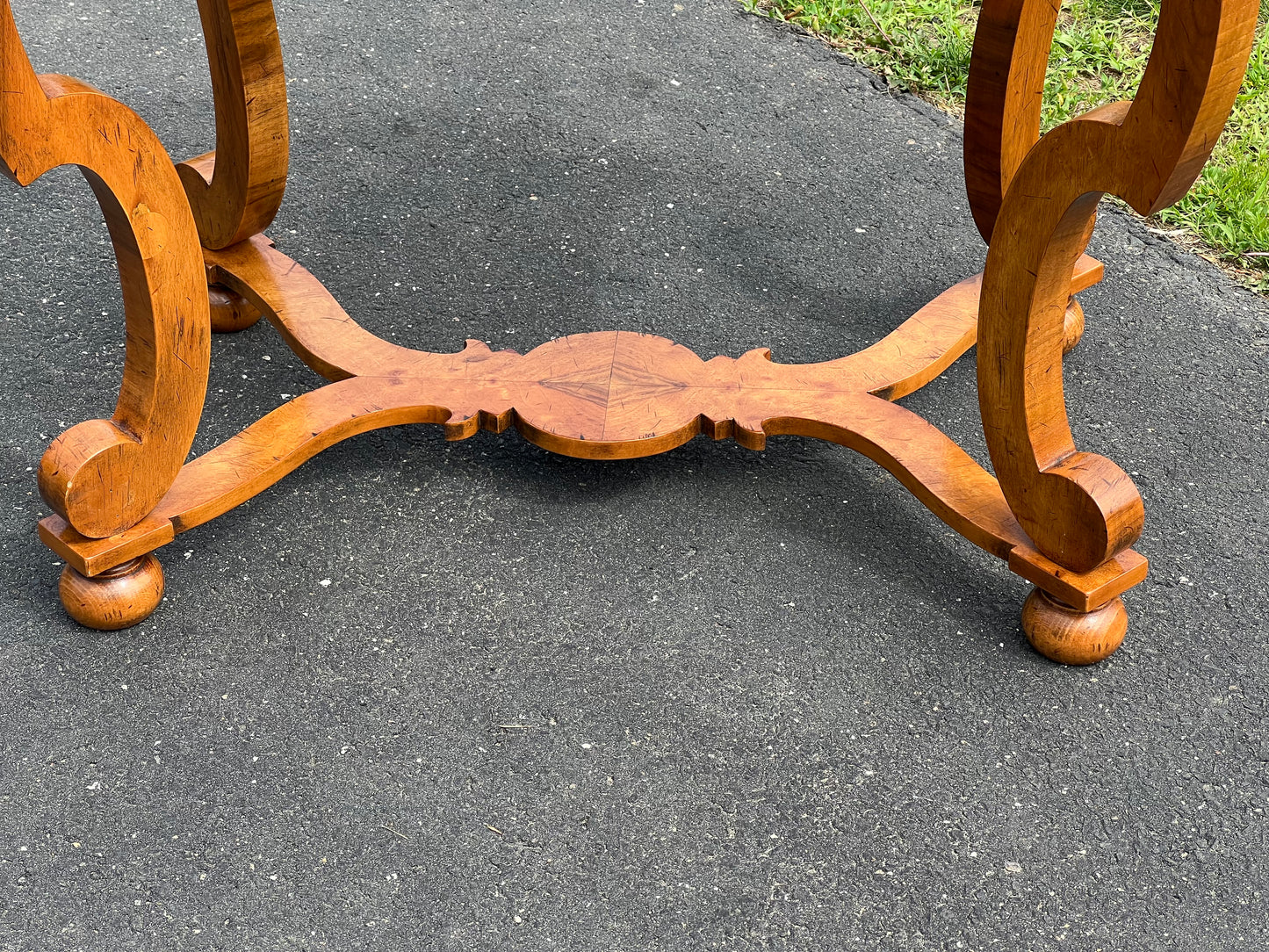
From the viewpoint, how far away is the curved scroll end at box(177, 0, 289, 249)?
1920 mm

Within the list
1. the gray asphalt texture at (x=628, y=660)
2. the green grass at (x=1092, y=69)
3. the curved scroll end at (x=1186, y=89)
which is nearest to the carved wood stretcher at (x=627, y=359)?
the curved scroll end at (x=1186, y=89)

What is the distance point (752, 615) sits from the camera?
1782 millimetres

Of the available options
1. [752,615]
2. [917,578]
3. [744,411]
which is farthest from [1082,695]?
[744,411]

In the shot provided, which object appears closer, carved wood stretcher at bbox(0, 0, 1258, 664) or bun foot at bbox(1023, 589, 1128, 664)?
carved wood stretcher at bbox(0, 0, 1258, 664)

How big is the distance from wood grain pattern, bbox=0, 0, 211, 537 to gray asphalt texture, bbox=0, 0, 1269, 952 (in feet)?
0.73

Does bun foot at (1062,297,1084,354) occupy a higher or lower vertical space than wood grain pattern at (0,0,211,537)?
lower

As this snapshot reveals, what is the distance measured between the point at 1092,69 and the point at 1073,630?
1966mm

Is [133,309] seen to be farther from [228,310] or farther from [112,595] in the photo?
[228,310]

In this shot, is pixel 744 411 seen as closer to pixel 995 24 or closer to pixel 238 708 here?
pixel 995 24

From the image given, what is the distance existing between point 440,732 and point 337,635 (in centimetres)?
22

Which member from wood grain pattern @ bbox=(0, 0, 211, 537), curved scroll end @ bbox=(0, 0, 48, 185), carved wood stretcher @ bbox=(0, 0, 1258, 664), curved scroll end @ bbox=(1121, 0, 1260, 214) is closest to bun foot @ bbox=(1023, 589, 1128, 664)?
carved wood stretcher @ bbox=(0, 0, 1258, 664)

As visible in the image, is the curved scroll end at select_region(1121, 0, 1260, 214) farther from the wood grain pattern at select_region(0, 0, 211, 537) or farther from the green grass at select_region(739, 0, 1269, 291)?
the green grass at select_region(739, 0, 1269, 291)

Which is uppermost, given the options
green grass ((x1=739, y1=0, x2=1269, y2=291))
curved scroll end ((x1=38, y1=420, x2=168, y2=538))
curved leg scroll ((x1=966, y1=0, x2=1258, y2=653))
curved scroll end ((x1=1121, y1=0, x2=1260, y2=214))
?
curved scroll end ((x1=1121, y1=0, x2=1260, y2=214))

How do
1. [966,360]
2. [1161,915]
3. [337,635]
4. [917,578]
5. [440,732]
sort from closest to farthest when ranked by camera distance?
1. [1161,915]
2. [440,732]
3. [337,635]
4. [917,578]
5. [966,360]
